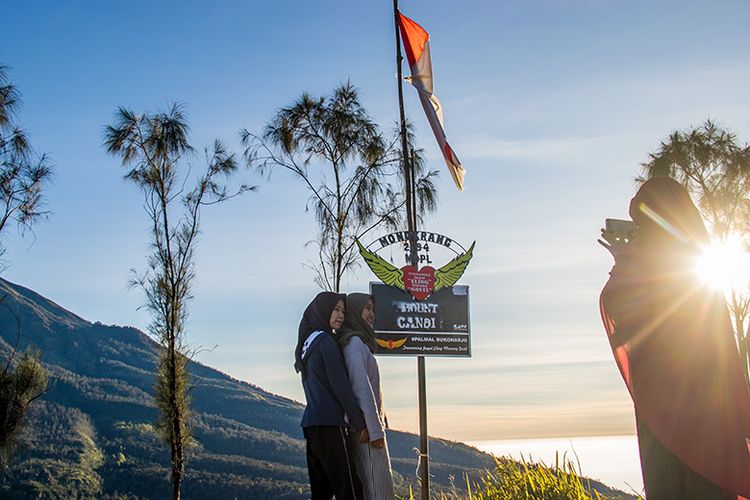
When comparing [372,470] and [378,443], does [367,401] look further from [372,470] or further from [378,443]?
[372,470]

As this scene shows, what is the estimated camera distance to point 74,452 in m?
160

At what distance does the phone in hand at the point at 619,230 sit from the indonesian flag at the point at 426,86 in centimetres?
914

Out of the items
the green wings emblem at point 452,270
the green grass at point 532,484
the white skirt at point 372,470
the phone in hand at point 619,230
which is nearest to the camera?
the phone in hand at point 619,230

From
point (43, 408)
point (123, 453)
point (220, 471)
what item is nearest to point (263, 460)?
point (220, 471)

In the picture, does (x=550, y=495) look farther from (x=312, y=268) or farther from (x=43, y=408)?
(x=43, y=408)

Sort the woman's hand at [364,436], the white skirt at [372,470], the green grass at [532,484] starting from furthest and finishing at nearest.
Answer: the green grass at [532,484] → the white skirt at [372,470] → the woman's hand at [364,436]

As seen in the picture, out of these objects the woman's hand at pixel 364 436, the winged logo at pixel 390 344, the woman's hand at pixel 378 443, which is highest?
the winged logo at pixel 390 344

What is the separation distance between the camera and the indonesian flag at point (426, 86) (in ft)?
41.2

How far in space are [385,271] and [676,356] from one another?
9947mm

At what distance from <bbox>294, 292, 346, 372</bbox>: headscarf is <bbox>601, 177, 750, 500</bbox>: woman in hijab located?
267 centimetres

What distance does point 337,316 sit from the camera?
5.76 metres

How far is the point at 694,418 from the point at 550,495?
497cm

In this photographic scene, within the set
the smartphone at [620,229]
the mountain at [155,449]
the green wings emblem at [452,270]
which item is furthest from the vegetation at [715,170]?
the mountain at [155,449]

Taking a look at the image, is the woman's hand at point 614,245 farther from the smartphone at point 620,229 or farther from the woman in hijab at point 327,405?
the woman in hijab at point 327,405
